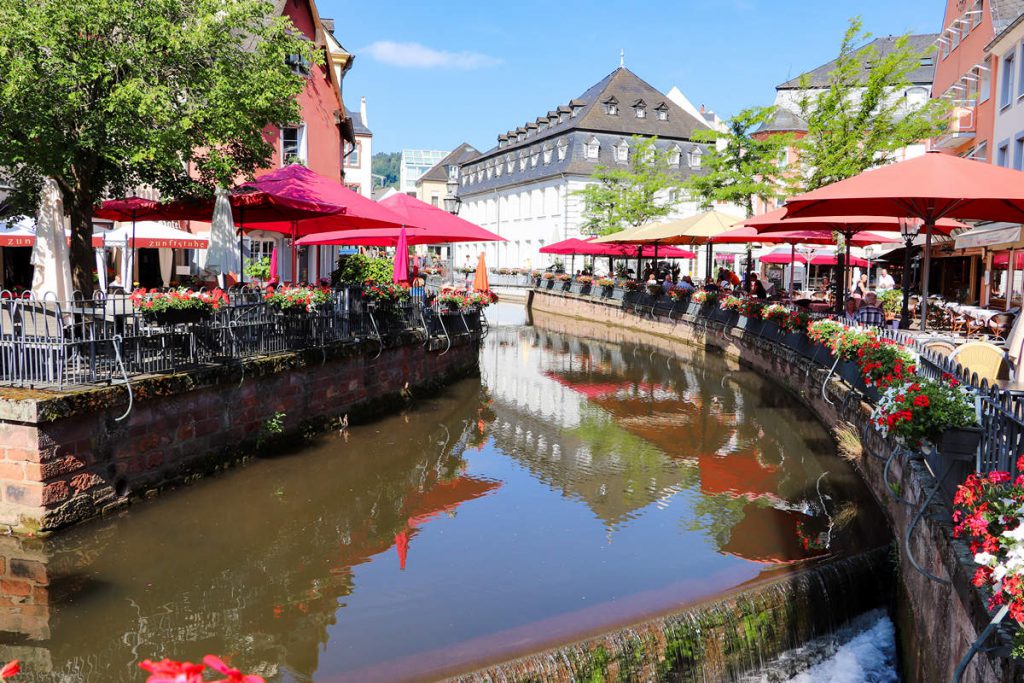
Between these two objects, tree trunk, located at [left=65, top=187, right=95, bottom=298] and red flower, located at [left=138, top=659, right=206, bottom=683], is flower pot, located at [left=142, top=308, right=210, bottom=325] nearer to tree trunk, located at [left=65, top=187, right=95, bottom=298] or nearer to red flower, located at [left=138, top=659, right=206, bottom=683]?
tree trunk, located at [left=65, top=187, right=95, bottom=298]

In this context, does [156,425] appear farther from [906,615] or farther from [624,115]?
[624,115]

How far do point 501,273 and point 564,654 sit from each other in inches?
1868

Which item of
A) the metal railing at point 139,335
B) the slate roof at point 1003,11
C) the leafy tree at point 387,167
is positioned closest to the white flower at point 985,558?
the metal railing at point 139,335

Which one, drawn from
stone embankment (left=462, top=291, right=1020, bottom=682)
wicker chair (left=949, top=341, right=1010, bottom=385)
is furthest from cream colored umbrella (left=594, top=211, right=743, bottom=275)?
wicker chair (left=949, top=341, right=1010, bottom=385)

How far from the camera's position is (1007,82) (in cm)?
2502

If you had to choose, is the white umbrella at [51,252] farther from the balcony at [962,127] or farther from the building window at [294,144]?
the balcony at [962,127]

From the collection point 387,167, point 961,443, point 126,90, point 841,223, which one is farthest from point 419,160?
point 961,443

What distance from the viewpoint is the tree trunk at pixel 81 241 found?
12.1m

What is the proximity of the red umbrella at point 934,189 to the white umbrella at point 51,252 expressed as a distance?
8.60m

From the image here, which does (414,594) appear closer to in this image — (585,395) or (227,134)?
(227,134)

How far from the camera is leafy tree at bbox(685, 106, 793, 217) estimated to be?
1182 inches

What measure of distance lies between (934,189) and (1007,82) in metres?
19.5

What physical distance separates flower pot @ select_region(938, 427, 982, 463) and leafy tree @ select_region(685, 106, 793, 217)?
80.8 ft

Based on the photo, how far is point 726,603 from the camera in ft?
24.0
